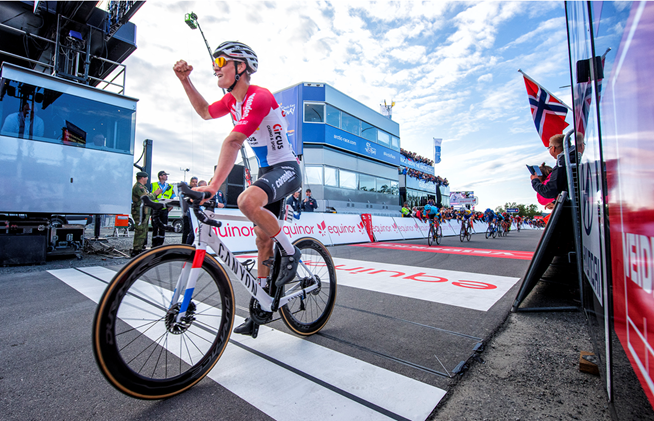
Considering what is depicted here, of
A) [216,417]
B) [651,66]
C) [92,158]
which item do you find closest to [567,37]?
[651,66]

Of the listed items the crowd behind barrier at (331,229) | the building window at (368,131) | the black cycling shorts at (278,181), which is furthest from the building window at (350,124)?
the black cycling shorts at (278,181)

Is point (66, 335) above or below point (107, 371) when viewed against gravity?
below

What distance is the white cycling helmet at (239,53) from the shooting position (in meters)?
2.16

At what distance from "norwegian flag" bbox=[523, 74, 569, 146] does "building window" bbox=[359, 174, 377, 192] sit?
1834 centimetres

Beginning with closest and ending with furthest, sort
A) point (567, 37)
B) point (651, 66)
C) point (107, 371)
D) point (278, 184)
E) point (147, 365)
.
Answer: point (651, 66), point (107, 371), point (147, 365), point (278, 184), point (567, 37)

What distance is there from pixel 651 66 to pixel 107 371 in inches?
85.5

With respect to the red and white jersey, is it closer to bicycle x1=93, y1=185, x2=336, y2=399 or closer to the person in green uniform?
bicycle x1=93, y1=185, x2=336, y2=399

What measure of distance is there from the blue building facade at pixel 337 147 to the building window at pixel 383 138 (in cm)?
18

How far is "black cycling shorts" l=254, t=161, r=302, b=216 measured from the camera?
6.87 ft

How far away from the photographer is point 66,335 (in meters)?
2.44

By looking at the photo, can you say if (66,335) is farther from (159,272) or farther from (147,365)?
(159,272)

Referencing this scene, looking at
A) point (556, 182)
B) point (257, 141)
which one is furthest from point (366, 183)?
point (257, 141)

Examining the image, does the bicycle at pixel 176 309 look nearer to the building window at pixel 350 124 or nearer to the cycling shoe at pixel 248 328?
the cycling shoe at pixel 248 328

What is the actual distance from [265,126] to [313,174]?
1881 cm
